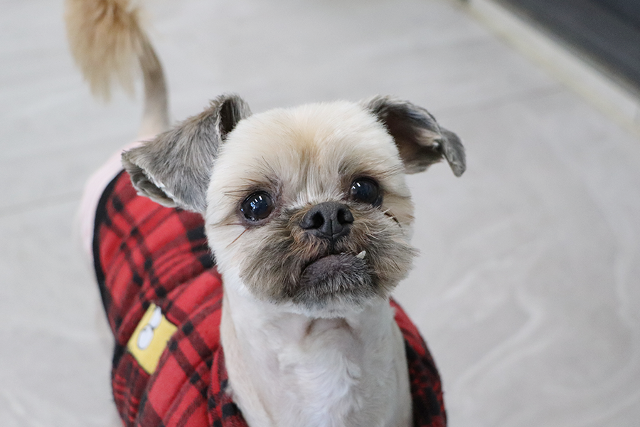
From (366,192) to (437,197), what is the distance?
106 centimetres

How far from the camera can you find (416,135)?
0.91 m

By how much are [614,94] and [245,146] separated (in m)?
1.71

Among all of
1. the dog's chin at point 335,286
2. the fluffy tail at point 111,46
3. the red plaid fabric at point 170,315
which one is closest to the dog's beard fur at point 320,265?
the dog's chin at point 335,286

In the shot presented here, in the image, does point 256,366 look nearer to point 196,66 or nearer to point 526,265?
point 526,265

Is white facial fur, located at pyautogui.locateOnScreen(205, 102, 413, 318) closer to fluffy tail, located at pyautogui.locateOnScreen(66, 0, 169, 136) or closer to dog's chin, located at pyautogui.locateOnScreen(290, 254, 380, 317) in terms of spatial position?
dog's chin, located at pyautogui.locateOnScreen(290, 254, 380, 317)

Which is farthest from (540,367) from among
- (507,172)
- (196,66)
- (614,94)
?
(196,66)

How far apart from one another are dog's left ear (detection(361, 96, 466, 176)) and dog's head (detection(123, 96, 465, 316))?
0.08ft

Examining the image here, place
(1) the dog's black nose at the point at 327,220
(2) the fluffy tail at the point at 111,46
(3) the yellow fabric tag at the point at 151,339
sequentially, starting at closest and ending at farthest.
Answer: (1) the dog's black nose at the point at 327,220, (3) the yellow fabric tag at the point at 151,339, (2) the fluffy tail at the point at 111,46

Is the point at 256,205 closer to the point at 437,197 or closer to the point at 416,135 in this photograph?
the point at 416,135

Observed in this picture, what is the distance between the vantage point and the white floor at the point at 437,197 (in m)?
1.38

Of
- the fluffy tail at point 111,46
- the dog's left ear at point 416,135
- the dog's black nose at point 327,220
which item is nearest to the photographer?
the dog's black nose at point 327,220

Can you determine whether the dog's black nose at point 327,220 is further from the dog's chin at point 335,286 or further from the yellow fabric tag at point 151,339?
the yellow fabric tag at point 151,339

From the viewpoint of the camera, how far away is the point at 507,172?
6.15 feet

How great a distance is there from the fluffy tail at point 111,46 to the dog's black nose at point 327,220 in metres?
0.65
